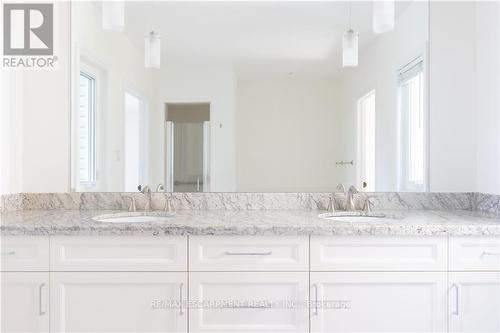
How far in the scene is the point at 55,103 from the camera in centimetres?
210

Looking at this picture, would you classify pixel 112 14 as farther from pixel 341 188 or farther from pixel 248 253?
pixel 341 188

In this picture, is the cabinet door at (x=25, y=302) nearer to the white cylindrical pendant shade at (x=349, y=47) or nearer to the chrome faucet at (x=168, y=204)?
the chrome faucet at (x=168, y=204)

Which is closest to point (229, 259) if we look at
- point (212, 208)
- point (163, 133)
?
point (212, 208)

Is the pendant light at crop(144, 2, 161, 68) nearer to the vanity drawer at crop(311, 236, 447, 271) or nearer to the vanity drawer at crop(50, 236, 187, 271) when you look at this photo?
the vanity drawer at crop(50, 236, 187, 271)

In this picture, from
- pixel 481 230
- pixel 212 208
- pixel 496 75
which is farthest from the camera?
pixel 212 208

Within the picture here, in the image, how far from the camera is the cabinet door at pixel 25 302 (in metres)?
1.52

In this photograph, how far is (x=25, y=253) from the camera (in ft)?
4.99

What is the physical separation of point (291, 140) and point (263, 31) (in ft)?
2.17

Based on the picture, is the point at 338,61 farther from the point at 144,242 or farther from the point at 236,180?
the point at 144,242

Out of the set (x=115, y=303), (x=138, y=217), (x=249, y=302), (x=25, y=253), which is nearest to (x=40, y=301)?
(x=25, y=253)

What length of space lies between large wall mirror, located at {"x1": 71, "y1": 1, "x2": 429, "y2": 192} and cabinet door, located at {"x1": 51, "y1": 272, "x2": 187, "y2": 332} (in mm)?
688

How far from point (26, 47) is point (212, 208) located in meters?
1.43

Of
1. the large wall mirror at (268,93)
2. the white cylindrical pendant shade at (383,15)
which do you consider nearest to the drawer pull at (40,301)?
the large wall mirror at (268,93)

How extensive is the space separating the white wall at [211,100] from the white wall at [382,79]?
2.14 feet
